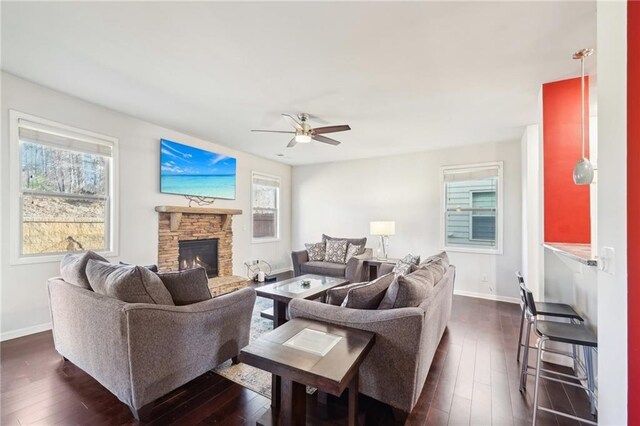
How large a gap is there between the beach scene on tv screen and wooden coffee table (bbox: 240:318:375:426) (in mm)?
3560

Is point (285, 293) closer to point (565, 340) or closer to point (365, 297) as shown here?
point (365, 297)

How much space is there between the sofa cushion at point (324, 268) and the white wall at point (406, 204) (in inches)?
55.4

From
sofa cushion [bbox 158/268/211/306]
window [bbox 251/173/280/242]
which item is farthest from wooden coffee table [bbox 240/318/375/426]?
window [bbox 251/173/280/242]

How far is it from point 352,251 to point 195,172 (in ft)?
10.4

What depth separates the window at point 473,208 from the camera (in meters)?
4.79

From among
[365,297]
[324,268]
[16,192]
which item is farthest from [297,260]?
[16,192]

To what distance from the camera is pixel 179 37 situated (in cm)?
214

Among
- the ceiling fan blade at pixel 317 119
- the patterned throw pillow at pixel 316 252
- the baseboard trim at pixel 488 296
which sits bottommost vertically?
the baseboard trim at pixel 488 296

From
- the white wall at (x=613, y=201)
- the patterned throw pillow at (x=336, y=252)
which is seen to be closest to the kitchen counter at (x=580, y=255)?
the white wall at (x=613, y=201)

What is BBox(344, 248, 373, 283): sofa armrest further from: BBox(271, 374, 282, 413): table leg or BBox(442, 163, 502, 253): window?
BBox(271, 374, 282, 413): table leg

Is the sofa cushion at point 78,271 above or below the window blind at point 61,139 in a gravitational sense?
below

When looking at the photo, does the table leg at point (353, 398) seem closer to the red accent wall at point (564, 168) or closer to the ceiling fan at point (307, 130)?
the red accent wall at point (564, 168)

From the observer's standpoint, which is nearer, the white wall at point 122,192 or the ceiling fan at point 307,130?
the white wall at point 122,192
